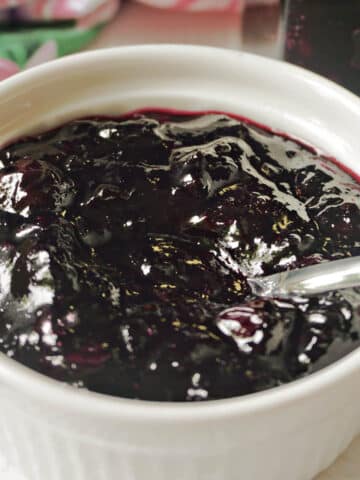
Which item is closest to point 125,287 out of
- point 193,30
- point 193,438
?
point 193,438

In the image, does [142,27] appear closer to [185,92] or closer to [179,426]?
[185,92]

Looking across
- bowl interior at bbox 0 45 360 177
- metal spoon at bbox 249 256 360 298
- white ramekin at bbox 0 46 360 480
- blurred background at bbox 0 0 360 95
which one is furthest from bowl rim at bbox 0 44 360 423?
blurred background at bbox 0 0 360 95

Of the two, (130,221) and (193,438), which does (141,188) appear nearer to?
(130,221)

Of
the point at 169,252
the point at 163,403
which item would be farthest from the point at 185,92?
the point at 163,403

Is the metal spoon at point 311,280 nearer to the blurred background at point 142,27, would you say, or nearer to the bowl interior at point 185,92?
the bowl interior at point 185,92

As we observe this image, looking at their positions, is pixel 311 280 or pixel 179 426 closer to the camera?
pixel 179 426

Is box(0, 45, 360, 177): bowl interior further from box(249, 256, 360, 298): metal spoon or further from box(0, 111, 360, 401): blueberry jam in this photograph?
box(249, 256, 360, 298): metal spoon
